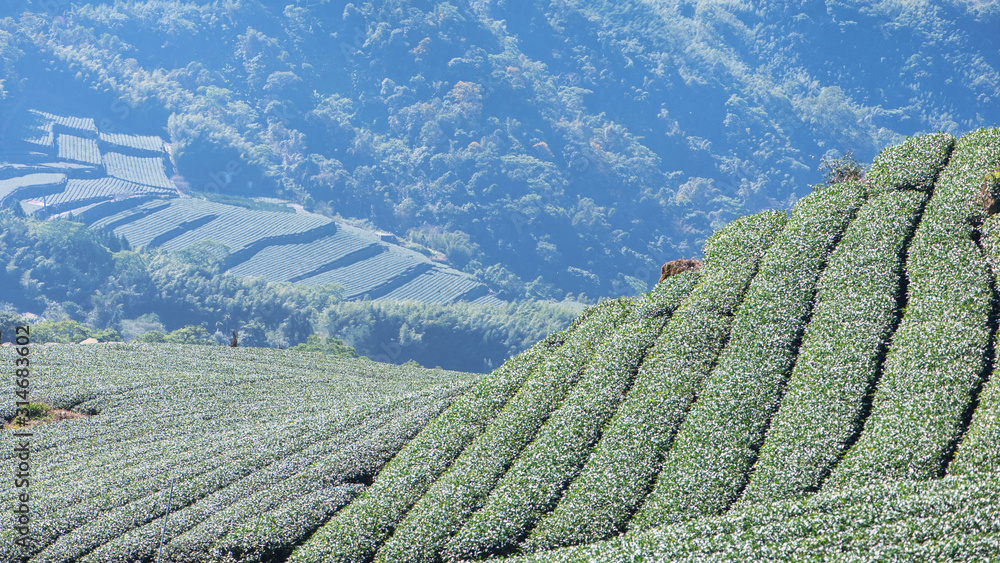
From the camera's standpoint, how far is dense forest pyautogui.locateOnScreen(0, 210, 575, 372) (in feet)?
561

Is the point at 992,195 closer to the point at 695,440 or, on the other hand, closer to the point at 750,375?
the point at 750,375

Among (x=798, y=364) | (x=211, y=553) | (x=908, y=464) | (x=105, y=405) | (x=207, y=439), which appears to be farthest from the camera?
(x=105, y=405)

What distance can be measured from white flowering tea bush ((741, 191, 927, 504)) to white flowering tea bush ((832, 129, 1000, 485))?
1.63 feet

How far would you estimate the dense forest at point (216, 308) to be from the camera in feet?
561

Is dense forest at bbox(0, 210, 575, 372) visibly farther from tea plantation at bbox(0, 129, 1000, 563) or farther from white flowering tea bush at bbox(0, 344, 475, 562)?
tea plantation at bbox(0, 129, 1000, 563)

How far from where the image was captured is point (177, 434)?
35844mm

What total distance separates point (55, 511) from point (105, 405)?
557 inches

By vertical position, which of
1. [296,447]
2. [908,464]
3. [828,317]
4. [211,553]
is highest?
[828,317]

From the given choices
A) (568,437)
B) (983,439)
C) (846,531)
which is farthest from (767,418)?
(568,437)

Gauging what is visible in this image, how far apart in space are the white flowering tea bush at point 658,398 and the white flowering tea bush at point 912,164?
4.36 metres

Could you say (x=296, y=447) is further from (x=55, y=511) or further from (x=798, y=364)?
(x=798, y=364)

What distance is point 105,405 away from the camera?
4016cm

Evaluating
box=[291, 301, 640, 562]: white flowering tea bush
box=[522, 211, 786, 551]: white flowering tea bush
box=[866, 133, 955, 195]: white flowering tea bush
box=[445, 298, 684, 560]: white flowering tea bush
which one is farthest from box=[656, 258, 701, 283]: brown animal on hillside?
box=[866, 133, 955, 195]: white flowering tea bush

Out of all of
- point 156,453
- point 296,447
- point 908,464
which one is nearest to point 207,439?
point 156,453
